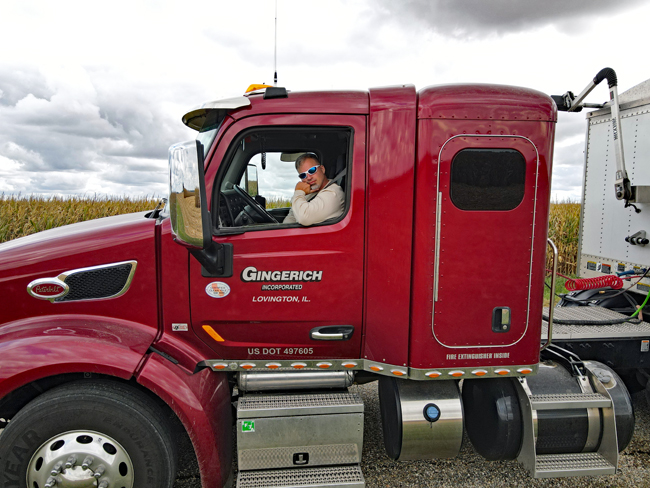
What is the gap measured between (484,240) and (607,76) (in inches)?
95.3

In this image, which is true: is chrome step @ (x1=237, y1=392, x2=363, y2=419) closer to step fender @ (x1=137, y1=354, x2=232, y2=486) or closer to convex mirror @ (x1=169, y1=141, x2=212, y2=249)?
step fender @ (x1=137, y1=354, x2=232, y2=486)

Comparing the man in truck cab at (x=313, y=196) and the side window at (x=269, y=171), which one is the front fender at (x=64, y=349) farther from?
the man in truck cab at (x=313, y=196)

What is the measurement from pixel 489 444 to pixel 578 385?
83 cm

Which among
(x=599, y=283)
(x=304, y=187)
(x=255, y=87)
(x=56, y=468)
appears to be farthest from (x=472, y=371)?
(x=56, y=468)

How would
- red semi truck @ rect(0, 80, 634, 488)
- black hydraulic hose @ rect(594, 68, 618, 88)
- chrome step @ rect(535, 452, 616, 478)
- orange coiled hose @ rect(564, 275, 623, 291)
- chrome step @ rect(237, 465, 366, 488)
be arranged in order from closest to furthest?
red semi truck @ rect(0, 80, 634, 488) → chrome step @ rect(237, 465, 366, 488) → chrome step @ rect(535, 452, 616, 478) → black hydraulic hose @ rect(594, 68, 618, 88) → orange coiled hose @ rect(564, 275, 623, 291)

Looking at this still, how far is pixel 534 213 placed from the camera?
291 cm

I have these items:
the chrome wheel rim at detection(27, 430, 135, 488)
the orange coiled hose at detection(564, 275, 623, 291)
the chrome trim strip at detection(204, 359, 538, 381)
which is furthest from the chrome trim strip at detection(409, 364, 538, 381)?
Answer: the chrome wheel rim at detection(27, 430, 135, 488)

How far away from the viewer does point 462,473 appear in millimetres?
3551

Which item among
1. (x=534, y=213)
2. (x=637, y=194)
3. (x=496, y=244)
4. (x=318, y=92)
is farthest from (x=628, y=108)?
(x=318, y=92)

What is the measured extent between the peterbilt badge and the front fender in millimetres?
148

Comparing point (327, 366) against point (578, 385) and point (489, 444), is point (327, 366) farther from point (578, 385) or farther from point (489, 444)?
point (578, 385)

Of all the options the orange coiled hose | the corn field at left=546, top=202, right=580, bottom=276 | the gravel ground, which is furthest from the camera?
the corn field at left=546, top=202, right=580, bottom=276

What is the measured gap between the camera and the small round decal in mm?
2932

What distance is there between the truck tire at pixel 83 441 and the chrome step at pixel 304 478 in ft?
1.96
